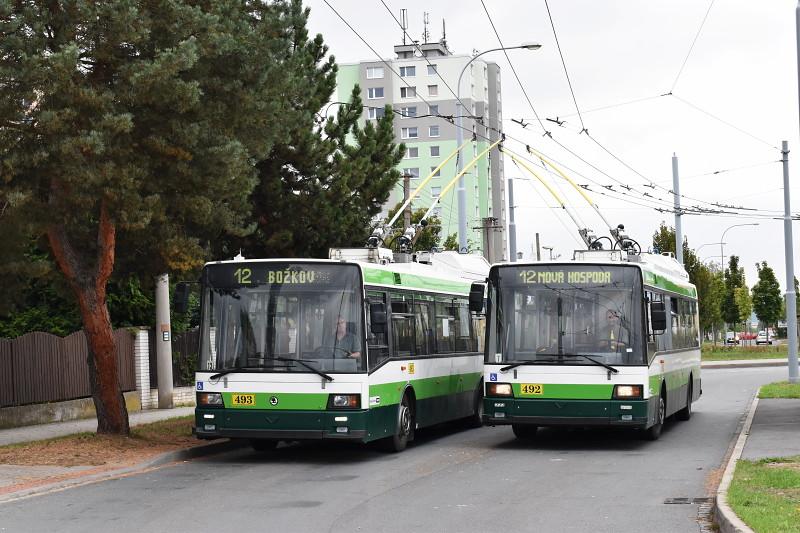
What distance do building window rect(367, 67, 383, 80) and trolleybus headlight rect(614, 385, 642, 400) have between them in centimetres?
9421

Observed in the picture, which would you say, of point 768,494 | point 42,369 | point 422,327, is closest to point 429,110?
point 42,369

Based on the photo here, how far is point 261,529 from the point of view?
11203mm

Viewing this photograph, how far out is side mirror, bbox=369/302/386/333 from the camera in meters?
17.0

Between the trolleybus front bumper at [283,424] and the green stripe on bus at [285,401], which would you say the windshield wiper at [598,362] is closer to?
the trolleybus front bumper at [283,424]

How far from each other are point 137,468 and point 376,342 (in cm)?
357

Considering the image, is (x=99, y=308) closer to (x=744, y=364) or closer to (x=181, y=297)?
(x=181, y=297)

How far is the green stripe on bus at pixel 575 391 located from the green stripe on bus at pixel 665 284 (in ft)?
6.28

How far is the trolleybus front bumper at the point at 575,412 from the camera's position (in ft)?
59.6

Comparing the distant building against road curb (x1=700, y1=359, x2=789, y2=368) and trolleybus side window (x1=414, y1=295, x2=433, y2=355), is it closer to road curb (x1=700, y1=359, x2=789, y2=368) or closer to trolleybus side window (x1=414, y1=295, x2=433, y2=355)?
road curb (x1=700, y1=359, x2=789, y2=368)

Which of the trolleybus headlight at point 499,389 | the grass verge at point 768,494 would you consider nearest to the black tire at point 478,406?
the trolleybus headlight at point 499,389

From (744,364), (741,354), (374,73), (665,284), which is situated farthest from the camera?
(374,73)

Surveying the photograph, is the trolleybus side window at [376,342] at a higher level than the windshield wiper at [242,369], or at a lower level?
higher

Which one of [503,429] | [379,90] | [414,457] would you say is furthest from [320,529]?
[379,90]

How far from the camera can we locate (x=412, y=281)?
20031 mm
